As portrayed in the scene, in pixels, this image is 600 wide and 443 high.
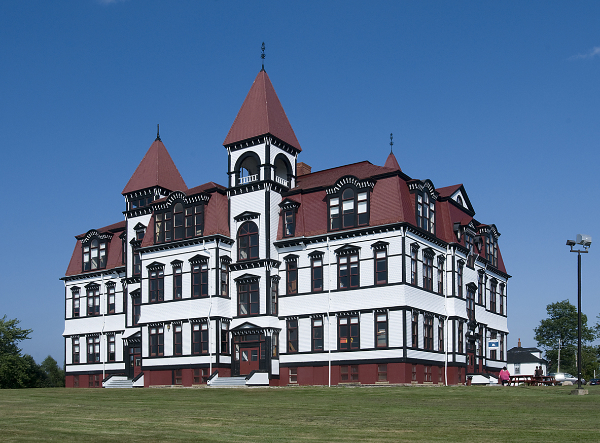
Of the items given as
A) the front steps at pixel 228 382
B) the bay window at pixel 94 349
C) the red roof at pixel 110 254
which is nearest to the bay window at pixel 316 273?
the front steps at pixel 228 382

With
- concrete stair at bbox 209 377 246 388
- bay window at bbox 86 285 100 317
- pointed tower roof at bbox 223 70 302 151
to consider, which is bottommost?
concrete stair at bbox 209 377 246 388

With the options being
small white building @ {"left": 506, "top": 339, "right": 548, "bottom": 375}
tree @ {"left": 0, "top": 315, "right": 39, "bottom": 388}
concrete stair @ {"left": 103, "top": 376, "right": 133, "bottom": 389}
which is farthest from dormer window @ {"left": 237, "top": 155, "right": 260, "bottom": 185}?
small white building @ {"left": 506, "top": 339, "right": 548, "bottom": 375}

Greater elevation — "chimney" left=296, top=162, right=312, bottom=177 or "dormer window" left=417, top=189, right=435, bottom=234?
"chimney" left=296, top=162, right=312, bottom=177

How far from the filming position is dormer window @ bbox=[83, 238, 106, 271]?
61312mm

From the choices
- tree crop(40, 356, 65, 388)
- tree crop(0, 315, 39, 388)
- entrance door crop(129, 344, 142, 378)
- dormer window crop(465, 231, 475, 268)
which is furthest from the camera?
tree crop(40, 356, 65, 388)

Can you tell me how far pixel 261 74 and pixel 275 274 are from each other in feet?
53.0

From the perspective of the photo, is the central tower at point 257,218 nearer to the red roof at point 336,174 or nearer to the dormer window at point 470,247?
the red roof at point 336,174

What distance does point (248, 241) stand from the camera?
49.4m

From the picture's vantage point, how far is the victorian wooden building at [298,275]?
44.5m

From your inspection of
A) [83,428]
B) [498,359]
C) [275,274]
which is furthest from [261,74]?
[83,428]

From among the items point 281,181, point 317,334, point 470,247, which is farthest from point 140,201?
point 470,247

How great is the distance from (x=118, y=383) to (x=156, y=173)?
56.4 ft

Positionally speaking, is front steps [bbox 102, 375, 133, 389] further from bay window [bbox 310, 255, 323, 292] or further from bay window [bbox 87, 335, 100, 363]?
bay window [bbox 310, 255, 323, 292]

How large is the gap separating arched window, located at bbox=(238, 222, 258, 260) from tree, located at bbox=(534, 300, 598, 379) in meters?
69.9
